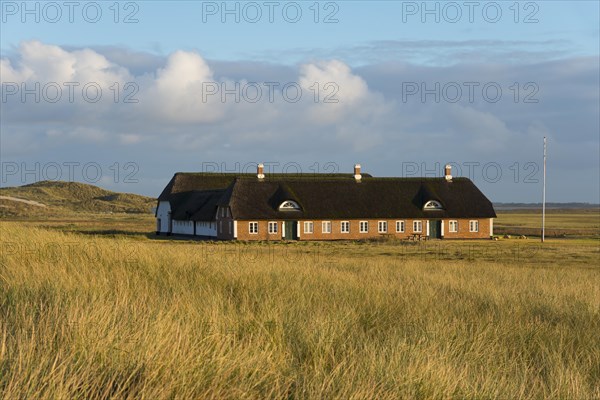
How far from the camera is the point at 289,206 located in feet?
178

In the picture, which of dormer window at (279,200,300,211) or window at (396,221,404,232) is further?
window at (396,221,404,232)

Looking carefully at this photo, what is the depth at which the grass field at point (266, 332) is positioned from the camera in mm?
5973

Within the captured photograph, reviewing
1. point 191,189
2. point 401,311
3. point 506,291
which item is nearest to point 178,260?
point 401,311

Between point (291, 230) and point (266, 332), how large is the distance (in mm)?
45748

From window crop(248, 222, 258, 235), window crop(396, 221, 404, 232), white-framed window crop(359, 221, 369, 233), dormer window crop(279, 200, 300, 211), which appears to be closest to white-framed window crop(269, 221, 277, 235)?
window crop(248, 222, 258, 235)

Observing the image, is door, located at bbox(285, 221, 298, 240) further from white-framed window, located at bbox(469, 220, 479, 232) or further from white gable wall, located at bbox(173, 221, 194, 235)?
white-framed window, located at bbox(469, 220, 479, 232)

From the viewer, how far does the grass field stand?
19.6ft

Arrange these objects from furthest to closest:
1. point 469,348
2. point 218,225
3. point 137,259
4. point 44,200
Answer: point 44,200, point 218,225, point 137,259, point 469,348

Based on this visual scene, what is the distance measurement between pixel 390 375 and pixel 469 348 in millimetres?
2704

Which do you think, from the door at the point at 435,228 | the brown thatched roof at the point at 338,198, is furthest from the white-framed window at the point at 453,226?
the door at the point at 435,228

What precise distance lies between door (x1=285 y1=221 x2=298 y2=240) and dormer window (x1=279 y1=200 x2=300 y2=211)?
38.5 inches

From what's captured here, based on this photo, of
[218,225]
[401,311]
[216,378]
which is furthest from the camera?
[218,225]

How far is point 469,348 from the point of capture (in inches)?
352

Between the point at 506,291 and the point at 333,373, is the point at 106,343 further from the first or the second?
the point at 506,291
